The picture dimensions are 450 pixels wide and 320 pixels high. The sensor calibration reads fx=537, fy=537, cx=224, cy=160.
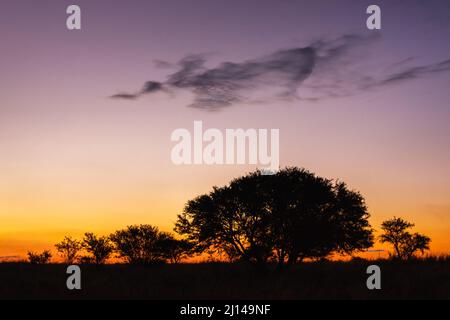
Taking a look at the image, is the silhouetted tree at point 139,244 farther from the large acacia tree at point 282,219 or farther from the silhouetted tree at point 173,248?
the large acacia tree at point 282,219

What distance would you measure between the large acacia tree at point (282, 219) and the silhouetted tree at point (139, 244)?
19431mm

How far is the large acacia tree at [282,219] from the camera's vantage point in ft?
117

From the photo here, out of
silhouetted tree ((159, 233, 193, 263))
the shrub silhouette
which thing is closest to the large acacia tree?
silhouetted tree ((159, 233, 193, 263))

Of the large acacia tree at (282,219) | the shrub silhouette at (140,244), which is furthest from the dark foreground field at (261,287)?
the shrub silhouette at (140,244)

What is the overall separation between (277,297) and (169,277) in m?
12.2

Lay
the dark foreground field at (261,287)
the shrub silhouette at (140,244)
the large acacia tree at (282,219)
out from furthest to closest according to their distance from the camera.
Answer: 1. the shrub silhouette at (140,244)
2. the large acacia tree at (282,219)
3. the dark foreground field at (261,287)

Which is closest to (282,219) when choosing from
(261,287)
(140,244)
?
(261,287)

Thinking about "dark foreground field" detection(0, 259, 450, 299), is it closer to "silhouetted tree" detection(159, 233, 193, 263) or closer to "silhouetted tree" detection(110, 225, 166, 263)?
"silhouetted tree" detection(159, 233, 193, 263)

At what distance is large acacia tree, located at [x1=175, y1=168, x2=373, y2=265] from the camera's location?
117 feet

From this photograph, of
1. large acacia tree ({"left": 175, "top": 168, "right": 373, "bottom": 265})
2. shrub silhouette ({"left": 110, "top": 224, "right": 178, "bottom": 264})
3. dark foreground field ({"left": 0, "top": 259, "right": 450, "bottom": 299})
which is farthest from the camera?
shrub silhouette ({"left": 110, "top": 224, "right": 178, "bottom": 264})

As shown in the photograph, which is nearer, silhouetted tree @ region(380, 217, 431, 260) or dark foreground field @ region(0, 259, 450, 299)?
dark foreground field @ region(0, 259, 450, 299)
